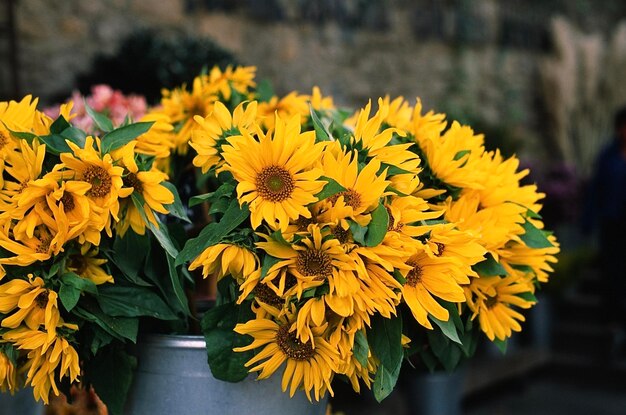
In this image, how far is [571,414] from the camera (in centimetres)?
521

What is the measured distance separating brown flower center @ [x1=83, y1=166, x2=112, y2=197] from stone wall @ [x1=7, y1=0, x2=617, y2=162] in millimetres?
3150

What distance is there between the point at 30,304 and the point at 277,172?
30 cm

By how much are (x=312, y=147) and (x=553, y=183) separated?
4772mm

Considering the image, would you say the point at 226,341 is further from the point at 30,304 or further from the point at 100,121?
the point at 100,121

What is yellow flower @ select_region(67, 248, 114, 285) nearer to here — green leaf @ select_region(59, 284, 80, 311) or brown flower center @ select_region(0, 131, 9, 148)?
green leaf @ select_region(59, 284, 80, 311)

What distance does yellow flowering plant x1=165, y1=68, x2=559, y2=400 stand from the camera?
863 millimetres

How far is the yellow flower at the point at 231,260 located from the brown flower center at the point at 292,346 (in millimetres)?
71

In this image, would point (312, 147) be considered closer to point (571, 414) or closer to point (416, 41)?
point (571, 414)

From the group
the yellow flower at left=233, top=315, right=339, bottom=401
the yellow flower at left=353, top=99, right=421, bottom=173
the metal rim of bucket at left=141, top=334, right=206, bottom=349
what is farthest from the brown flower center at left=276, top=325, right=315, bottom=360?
the yellow flower at left=353, top=99, right=421, bottom=173

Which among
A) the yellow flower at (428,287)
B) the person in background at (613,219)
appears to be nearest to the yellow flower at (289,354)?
the yellow flower at (428,287)

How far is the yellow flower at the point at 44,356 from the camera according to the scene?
3.00ft

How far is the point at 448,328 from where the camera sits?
3.11 feet

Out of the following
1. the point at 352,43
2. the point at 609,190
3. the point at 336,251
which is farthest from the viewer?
the point at 352,43

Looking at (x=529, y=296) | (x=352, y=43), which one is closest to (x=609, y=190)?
(x=352, y=43)
